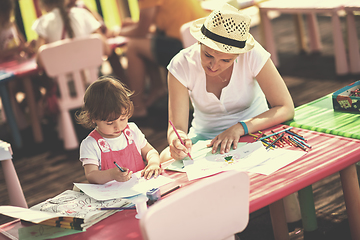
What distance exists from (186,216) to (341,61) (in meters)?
3.82

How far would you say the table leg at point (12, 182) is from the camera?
6.95 feet

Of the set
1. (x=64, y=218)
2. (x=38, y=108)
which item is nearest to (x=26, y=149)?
(x=38, y=108)

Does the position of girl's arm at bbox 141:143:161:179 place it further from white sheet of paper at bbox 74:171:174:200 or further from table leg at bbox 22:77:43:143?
table leg at bbox 22:77:43:143

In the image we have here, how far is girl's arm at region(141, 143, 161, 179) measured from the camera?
172 cm

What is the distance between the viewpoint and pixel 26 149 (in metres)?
4.30

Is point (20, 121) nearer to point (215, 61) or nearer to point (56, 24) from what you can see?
point (56, 24)

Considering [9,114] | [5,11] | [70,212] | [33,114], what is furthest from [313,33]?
[70,212]

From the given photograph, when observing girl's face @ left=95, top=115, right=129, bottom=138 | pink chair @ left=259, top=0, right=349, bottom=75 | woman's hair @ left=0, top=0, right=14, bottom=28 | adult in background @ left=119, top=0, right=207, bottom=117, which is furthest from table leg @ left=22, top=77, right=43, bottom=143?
girl's face @ left=95, top=115, right=129, bottom=138

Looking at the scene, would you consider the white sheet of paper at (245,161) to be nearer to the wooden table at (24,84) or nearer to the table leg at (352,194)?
the table leg at (352,194)

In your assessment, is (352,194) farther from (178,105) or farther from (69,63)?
(69,63)

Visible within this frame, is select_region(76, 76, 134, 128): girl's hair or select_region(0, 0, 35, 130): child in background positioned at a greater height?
select_region(0, 0, 35, 130): child in background

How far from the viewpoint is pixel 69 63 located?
3902mm

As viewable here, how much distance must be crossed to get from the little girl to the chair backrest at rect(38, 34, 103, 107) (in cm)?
210

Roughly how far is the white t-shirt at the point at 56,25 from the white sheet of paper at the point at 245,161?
2.74m
